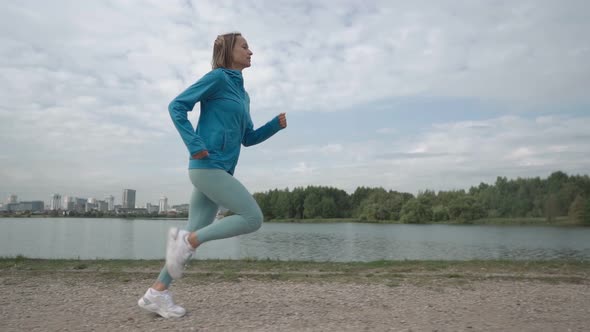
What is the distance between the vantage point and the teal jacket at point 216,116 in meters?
3.48

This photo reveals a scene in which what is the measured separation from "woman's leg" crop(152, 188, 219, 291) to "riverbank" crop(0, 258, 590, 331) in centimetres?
35

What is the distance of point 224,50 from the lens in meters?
3.88

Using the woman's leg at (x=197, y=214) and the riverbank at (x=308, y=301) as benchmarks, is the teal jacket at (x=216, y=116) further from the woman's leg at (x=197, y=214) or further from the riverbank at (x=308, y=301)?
the riverbank at (x=308, y=301)

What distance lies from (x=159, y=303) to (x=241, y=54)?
2.41 metres

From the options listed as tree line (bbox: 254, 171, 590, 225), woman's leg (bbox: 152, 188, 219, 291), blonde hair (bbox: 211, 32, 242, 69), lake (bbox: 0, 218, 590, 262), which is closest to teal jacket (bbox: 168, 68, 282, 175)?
blonde hair (bbox: 211, 32, 242, 69)

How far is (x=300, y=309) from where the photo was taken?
177 inches

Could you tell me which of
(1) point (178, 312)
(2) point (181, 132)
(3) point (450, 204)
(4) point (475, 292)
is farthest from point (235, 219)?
(3) point (450, 204)

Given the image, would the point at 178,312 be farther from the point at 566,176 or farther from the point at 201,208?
the point at 566,176

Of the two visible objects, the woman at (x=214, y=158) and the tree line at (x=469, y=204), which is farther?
the tree line at (x=469, y=204)

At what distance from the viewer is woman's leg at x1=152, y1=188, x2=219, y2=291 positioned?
3854 mm

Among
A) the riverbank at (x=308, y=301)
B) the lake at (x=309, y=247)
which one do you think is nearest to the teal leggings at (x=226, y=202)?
the riverbank at (x=308, y=301)

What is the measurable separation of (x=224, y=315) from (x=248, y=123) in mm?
1910

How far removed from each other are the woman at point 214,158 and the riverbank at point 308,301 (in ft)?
2.02

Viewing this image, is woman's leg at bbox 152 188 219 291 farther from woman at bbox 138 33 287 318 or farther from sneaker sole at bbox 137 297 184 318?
sneaker sole at bbox 137 297 184 318
